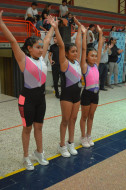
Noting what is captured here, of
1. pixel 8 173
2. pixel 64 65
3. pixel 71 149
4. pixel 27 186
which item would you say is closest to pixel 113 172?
pixel 71 149

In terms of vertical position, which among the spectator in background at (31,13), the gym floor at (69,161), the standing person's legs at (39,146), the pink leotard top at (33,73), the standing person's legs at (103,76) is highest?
the spectator in background at (31,13)

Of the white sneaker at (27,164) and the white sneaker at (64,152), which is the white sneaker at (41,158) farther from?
the white sneaker at (64,152)

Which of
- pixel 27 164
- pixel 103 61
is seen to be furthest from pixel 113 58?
pixel 27 164

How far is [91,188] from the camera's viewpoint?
2273 mm

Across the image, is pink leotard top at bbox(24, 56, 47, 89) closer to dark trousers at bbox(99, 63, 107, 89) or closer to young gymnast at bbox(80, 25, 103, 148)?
young gymnast at bbox(80, 25, 103, 148)

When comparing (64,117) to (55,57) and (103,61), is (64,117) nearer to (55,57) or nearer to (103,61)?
(55,57)

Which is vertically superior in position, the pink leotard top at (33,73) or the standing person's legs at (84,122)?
the pink leotard top at (33,73)

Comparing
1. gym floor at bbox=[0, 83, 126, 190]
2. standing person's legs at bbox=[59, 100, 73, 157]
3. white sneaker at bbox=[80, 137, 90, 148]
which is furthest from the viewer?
white sneaker at bbox=[80, 137, 90, 148]

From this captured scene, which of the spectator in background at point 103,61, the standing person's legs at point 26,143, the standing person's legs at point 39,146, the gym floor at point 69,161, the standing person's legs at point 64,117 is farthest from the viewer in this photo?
the spectator in background at point 103,61

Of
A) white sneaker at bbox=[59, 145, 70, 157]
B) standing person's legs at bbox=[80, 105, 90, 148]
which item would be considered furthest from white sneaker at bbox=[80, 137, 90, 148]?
white sneaker at bbox=[59, 145, 70, 157]

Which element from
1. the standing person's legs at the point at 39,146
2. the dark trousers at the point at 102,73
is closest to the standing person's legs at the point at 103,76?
the dark trousers at the point at 102,73

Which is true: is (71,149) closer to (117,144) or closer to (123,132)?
(117,144)

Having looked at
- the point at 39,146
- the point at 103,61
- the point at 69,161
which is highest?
the point at 103,61

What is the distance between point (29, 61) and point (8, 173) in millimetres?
1334
